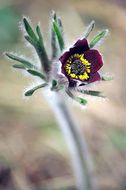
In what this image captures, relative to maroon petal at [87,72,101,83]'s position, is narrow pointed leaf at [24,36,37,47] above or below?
above

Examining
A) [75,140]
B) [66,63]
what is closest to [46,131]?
[75,140]

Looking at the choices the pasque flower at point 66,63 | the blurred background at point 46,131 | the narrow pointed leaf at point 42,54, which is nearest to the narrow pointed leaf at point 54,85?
the pasque flower at point 66,63

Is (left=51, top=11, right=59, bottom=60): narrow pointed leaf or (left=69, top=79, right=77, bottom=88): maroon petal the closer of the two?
(left=69, top=79, right=77, bottom=88): maroon petal

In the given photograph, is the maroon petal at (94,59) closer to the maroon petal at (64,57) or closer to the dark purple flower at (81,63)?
the dark purple flower at (81,63)

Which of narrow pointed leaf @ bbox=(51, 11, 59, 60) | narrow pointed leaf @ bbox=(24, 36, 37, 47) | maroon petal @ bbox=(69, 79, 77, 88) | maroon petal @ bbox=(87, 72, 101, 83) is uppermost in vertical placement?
narrow pointed leaf @ bbox=(24, 36, 37, 47)

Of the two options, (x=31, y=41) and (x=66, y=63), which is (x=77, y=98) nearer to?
(x=66, y=63)

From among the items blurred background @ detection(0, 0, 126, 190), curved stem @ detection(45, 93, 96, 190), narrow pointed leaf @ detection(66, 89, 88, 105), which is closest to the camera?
narrow pointed leaf @ detection(66, 89, 88, 105)

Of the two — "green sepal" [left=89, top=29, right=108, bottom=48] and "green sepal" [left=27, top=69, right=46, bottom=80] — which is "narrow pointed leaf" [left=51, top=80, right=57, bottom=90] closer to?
"green sepal" [left=27, top=69, right=46, bottom=80]

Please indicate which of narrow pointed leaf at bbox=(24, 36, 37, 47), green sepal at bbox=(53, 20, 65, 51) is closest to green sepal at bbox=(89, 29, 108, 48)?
green sepal at bbox=(53, 20, 65, 51)
